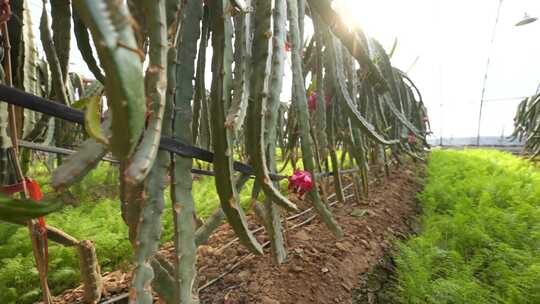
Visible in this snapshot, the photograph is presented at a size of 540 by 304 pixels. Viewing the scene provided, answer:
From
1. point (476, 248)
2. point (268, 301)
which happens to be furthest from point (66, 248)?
point (476, 248)

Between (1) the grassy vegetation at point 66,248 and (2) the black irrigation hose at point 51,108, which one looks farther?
(1) the grassy vegetation at point 66,248

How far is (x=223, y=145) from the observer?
0.56 m

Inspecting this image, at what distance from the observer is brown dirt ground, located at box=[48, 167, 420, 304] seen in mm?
983

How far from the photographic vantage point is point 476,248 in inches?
63.2

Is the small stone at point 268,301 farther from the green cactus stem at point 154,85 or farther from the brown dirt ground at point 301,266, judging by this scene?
the green cactus stem at point 154,85

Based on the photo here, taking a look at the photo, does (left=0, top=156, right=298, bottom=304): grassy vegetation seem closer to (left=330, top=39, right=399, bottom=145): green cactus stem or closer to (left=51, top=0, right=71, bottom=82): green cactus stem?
(left=51, top=0, right=71, bottom=82): green cactus stem

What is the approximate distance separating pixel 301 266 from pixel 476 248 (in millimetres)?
1025

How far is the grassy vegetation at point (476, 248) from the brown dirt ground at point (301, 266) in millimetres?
169

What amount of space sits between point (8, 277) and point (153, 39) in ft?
4.41

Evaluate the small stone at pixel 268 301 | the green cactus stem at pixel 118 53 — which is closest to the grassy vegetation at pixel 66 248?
the small stone at pixel 268 301

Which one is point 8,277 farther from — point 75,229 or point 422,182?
point 422,182

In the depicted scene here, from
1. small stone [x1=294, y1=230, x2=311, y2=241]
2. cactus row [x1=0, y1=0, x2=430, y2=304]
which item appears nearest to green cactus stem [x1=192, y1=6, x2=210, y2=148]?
cactus row [x1=0, y1=0, x2=430, y2=304]

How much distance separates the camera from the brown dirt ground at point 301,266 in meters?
0.98

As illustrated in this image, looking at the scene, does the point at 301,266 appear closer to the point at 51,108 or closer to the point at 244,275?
the point at 244,275
